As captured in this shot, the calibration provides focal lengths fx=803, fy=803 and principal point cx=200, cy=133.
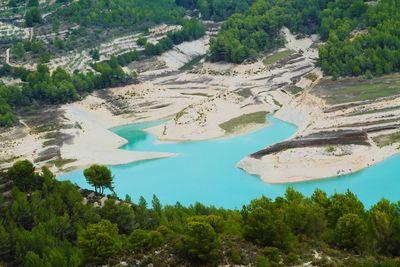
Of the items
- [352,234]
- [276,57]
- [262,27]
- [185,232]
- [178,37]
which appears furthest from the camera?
[178,37]

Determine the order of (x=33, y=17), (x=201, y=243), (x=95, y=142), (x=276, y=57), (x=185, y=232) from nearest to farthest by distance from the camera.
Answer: (x=201, y=243) < (x=185, y=232) < (x=95, y=142) < (x=276, y=57) < (x=33, y=17)

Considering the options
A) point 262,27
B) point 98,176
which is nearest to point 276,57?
point 262,27

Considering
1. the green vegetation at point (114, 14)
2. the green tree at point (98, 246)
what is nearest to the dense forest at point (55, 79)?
the green vegetation at point (114, 14)

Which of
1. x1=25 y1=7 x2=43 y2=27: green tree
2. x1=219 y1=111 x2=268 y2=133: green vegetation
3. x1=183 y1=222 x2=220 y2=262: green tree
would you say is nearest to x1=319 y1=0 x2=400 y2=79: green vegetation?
x1=219 y1=111 x2=268 y2=133: green vegetation

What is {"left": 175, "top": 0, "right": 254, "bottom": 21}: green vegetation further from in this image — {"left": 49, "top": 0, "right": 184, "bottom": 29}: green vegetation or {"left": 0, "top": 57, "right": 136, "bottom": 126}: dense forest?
{"left": 0, "top": 57, "right": 136, "bottom": 126}: dense forest

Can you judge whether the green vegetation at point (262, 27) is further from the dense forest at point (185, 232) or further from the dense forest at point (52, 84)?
the dense forest at point (185, 232)

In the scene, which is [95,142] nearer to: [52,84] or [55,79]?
[52,84]

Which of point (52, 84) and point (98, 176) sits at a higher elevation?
point (98, 176)
